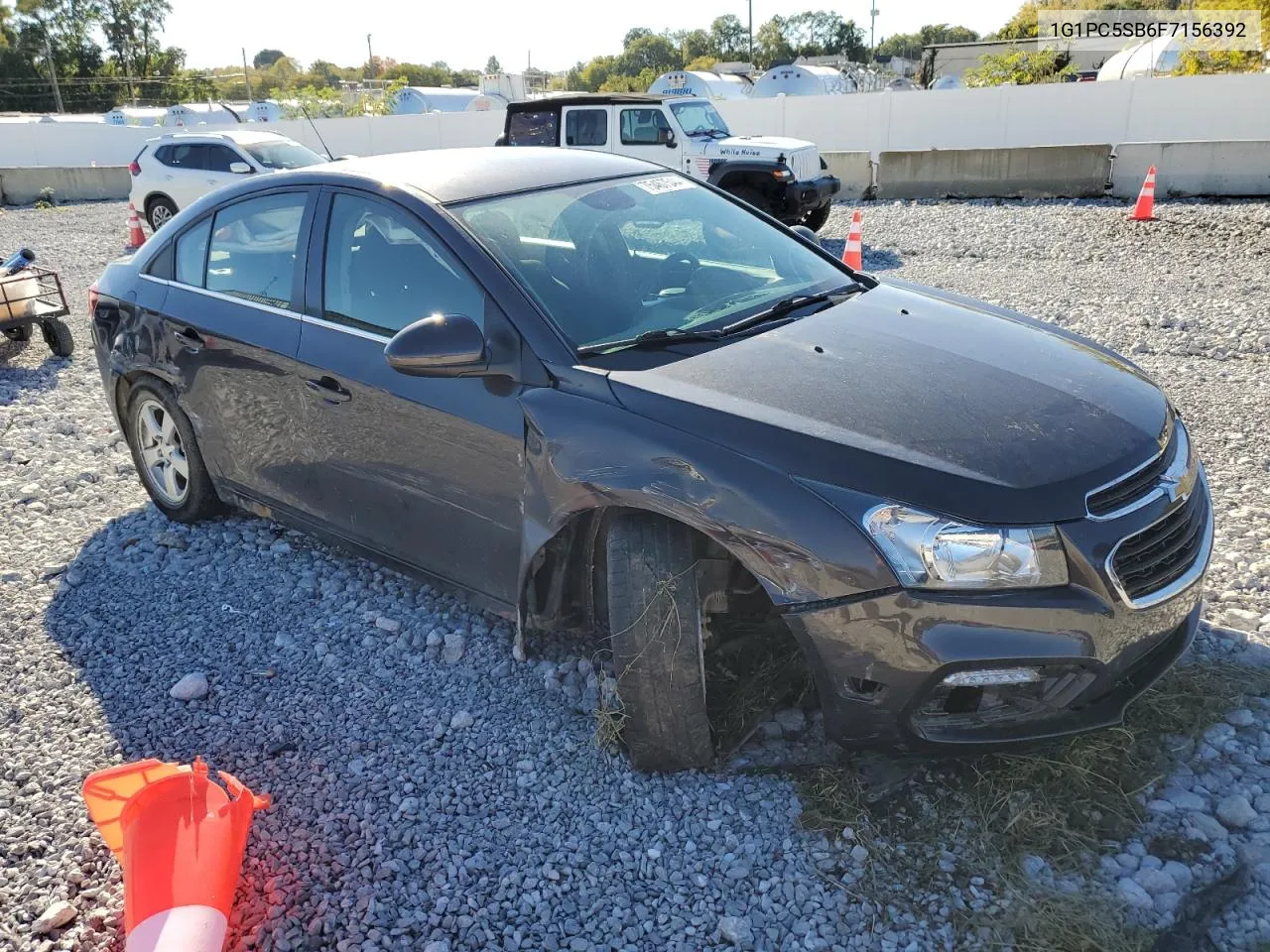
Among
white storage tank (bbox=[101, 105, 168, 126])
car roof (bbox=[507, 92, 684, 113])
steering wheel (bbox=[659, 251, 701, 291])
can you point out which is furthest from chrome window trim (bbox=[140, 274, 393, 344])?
white storage tank (bbox=[101, 105, 168, 126])

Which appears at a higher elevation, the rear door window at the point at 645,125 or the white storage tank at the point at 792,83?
the white storage tank at the point at 792,83

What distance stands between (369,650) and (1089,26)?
135 feet

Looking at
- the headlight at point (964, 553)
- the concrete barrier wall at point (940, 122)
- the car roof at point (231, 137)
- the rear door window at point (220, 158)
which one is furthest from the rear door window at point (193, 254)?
the concrete barrier wall at point (940, 122)

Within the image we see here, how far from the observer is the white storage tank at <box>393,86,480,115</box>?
34.8m

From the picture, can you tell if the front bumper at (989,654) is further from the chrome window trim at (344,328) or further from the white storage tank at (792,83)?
the white storage tank at (792,83)

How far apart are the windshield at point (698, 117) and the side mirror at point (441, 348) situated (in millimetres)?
10438

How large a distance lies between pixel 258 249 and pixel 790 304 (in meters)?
2.15

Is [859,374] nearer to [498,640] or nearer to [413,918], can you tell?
[498,640]

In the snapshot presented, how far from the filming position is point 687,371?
9.33 ft

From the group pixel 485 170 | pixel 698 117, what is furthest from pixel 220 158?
pixel 485 170

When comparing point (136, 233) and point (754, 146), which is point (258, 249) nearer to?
point (754, 146)

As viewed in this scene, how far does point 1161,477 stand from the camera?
2682mm

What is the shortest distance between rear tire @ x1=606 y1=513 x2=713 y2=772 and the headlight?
22.5 inches

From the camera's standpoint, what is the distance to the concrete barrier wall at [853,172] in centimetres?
1633
